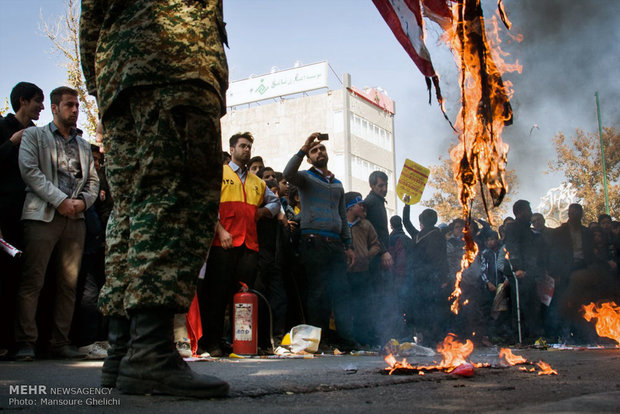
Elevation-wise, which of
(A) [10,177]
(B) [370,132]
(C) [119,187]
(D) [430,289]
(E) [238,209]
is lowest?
(D) [430,289]

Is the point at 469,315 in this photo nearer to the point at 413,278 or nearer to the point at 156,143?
the point at 413,278

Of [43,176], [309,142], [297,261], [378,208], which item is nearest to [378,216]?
[378,208]

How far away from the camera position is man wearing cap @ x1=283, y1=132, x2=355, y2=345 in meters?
6.87

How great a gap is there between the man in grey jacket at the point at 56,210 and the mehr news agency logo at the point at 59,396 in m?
2.48

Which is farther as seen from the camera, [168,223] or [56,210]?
[56,210]

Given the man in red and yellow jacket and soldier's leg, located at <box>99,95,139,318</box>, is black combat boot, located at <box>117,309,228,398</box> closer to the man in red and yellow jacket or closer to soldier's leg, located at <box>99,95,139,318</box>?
soldier's leg, located at <box>99,95,139,318</box>

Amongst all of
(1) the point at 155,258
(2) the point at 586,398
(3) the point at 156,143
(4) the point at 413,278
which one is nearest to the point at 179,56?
(3) the point at 156,143

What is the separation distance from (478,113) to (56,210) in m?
3.48

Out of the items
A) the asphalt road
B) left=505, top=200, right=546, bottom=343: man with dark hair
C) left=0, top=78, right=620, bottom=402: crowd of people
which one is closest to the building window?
left=0, top=78, right=620, bottom=402: crowd of people

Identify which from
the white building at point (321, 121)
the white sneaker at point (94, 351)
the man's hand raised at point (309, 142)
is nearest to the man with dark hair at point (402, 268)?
the man's hand raised at point (309, 142)

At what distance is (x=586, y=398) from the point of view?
2201 millimetres

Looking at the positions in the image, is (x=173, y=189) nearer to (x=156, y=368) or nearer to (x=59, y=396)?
(x=156, y=368)

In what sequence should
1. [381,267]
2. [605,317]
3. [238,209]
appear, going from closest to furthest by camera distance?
1. [238,209]
2. [381,267]
3. [605,317]

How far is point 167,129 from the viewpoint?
2520mm
